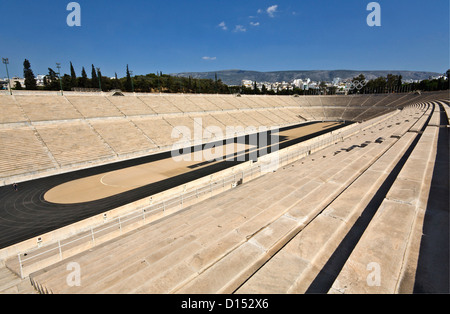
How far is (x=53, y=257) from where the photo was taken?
716cm

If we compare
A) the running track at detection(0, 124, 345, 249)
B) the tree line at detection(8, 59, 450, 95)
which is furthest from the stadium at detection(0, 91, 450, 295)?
the tree line at detection(8, 59, 450, 95)

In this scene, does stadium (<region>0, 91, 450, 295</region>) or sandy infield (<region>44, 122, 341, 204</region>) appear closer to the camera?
stadium (<region>0, 91, 450, 295</region>)

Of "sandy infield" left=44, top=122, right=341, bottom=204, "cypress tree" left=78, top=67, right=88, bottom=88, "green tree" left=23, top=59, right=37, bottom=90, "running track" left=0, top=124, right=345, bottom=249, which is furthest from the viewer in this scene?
"cypress tree" left=78, top=67, right=88, bottom=88

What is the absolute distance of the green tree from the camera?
1900 inches

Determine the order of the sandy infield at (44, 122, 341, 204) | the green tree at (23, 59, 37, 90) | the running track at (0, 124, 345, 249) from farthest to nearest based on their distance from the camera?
1. the green tree at (23, 59, 37, 90)
2. the sandy infield at (44, 122, 341, 204)
3. the running track at (0, 124, 345, 249)

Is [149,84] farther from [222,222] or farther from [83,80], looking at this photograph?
[222,222]

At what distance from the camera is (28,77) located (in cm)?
4959

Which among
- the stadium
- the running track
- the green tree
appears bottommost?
the running track

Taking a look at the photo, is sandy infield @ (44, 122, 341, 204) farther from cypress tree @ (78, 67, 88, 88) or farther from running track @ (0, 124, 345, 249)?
cypress tree @ (78, 67, 88, 88)

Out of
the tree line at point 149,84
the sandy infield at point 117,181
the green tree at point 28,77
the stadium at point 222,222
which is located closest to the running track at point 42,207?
the stadium at point 222,222

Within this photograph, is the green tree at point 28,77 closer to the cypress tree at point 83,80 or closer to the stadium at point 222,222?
the cypress tree at point 83,80

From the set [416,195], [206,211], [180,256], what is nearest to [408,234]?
[416,195]

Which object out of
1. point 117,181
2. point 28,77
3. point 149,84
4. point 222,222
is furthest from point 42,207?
point 149,84
